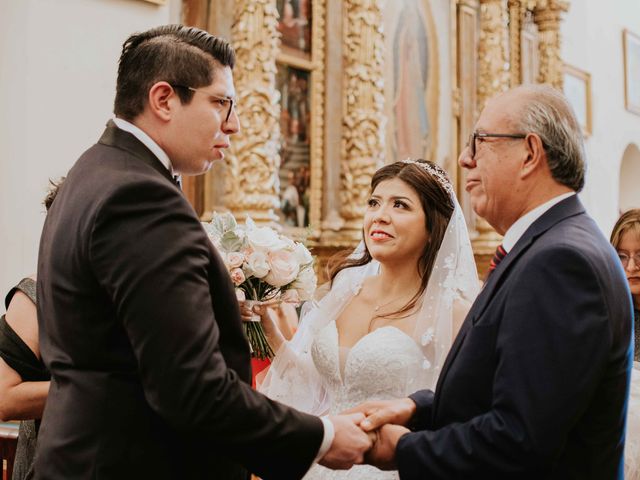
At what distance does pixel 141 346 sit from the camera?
1.75 m

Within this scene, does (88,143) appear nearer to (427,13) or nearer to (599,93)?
(427,13)

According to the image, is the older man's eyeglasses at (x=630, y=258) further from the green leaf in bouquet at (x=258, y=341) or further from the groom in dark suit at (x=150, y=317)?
the groom in dark suit at (x=150, y=317)

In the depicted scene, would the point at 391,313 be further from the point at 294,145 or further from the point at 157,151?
the point at 294,145

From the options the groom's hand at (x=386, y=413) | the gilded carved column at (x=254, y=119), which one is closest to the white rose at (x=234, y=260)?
the groom's hand at (x=386, y=413)

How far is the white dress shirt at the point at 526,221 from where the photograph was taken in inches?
82.2

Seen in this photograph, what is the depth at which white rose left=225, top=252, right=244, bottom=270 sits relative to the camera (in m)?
3.18

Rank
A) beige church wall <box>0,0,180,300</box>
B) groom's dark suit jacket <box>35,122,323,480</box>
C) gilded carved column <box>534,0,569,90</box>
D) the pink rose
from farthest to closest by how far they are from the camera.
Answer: gilded carved column <box>534,0,569,90</box>
beige church wall <box>0,0,180,300</box>
the pink rose
groom's dark suit jacket <box>35,122,323,480</box>

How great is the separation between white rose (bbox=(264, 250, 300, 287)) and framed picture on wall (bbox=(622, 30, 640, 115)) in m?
10.7

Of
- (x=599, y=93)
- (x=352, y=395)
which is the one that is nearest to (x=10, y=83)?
(x=352, y=395)

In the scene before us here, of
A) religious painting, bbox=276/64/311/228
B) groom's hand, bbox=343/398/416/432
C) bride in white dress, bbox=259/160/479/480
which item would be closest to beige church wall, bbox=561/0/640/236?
religious painting, bbox=276/64/311/228

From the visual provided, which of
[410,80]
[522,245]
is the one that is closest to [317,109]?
[410,80]

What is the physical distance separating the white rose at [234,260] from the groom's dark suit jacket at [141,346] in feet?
3.91

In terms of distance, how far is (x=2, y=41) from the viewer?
426cm

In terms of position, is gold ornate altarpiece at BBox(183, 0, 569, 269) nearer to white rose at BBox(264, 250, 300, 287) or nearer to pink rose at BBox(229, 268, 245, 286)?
white rose at BBox(264, 250, 300, 287)
